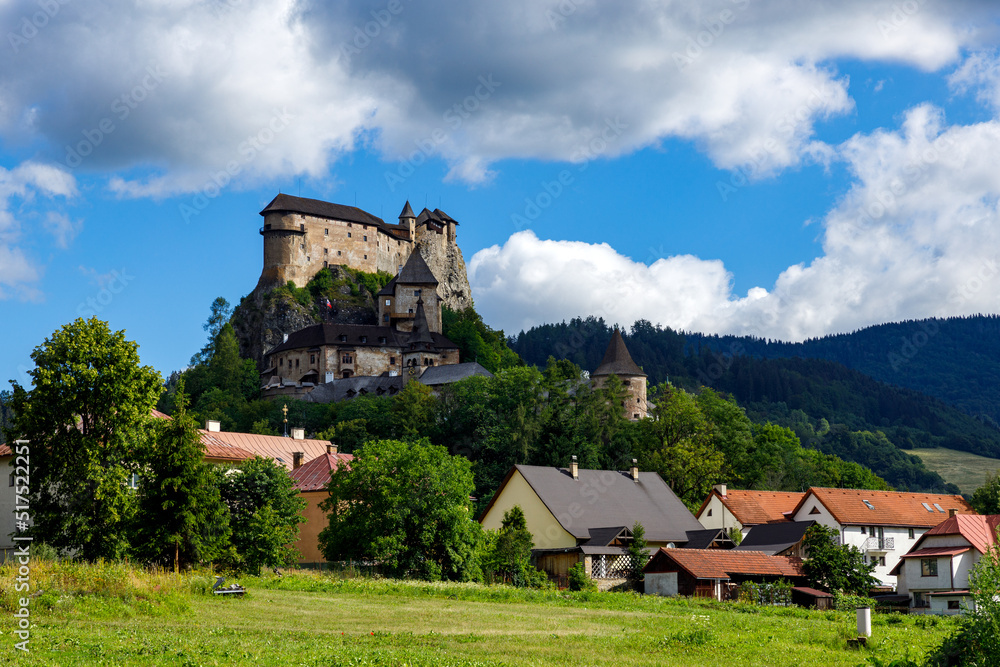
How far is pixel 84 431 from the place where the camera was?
109ft

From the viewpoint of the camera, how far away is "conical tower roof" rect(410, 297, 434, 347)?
4860 inches

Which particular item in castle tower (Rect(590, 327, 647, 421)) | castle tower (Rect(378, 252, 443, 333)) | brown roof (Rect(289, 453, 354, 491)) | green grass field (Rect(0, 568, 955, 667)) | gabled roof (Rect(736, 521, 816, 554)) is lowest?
green grass field (Rect(0, 568, 955, 667))

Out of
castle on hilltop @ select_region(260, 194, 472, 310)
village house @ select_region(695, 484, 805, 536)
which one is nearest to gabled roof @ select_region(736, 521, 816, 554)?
village house @ select_region(695, 484, 805, 536)

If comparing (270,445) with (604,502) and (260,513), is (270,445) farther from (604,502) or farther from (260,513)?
(260,513)

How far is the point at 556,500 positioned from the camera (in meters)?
50.0

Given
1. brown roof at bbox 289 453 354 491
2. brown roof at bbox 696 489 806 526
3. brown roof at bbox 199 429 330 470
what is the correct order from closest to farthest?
brown roof at bbox 289 453 354 491 < brown roof at bbox 199 429 330 470 < brown roof at bbox 696 489 806 526

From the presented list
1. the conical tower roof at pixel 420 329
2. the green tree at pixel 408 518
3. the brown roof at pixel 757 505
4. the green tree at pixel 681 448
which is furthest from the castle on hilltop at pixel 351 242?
Answer: the green tree at pixel 408 518

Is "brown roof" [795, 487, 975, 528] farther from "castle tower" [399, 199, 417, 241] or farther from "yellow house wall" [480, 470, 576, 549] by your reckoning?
"castle tower" [399, 199, 417, 241]

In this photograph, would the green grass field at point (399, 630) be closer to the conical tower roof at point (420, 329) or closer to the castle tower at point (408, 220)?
the conical tower roof at point (420, 329)

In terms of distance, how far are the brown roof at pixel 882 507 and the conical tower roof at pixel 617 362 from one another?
150 ft

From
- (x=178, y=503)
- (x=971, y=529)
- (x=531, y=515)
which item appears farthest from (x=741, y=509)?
(x=178, y=503)

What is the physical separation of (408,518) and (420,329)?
86.1m

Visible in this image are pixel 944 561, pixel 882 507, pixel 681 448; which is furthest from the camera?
pixel 681 448

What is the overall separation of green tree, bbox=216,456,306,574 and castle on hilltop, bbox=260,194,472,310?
101m
